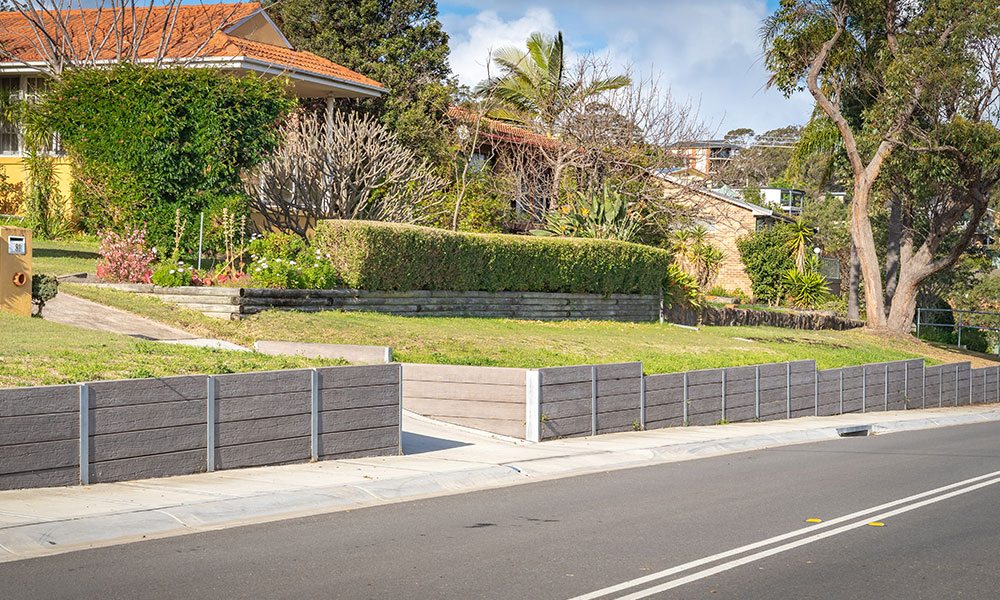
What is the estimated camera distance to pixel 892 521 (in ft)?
30.5

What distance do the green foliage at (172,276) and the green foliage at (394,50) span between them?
18.1 m

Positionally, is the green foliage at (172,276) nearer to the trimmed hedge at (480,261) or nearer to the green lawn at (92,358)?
the trimmed hedge at (480,261)

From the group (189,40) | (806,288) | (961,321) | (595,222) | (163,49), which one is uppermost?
(189,40)

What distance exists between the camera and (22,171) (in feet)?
89.3

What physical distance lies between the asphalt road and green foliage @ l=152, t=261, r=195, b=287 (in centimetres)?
942

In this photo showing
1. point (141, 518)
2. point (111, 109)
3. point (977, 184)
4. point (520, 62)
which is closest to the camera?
point (141, 518)

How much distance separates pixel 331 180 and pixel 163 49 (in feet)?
19.2

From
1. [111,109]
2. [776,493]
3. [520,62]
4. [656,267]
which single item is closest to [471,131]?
[520,62]

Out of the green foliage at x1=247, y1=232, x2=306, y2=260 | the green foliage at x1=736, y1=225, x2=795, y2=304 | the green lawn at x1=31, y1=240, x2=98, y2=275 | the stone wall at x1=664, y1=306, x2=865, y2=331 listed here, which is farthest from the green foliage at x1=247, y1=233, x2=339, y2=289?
the green foliage at x1=736, y1=225, x2=795, y2=304

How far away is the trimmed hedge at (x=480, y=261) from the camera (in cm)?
1981

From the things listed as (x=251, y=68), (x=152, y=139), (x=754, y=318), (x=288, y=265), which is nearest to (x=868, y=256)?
(x=754, y=318)

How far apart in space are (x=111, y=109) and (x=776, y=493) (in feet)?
50.1

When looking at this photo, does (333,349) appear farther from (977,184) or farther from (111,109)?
(977,184)

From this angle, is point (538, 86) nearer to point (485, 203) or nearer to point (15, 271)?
point (485, 203)
